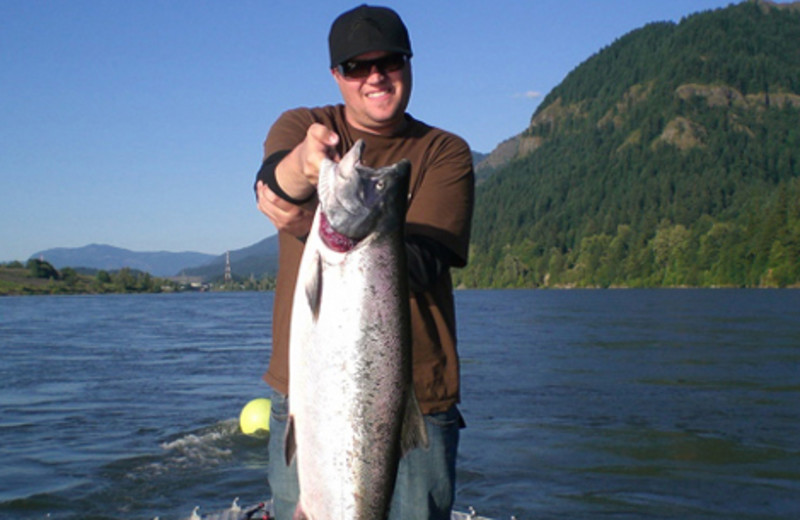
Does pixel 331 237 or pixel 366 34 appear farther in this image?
pixel 366 34

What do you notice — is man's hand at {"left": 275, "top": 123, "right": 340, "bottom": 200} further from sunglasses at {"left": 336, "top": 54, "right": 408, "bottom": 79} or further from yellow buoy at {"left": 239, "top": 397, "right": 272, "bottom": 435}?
yellow buoy at {"left": 239, "top": 397, "right": 272, "bottom": 435}

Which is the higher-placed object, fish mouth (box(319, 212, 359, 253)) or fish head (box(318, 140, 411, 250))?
fish head (box(318, 140, 411, 250))

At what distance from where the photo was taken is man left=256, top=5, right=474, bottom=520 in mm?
3678

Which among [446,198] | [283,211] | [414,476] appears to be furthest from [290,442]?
[446,198]

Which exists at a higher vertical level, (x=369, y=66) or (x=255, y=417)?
(x=369, y=66)

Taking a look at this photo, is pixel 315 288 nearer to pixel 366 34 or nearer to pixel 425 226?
pixel 425 226

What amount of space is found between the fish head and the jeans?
3.80 ft

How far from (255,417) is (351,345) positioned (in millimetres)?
13633

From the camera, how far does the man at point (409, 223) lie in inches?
145

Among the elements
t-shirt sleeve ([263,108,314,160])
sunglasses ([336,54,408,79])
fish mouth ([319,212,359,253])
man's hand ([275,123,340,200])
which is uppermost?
sunglasses ([336,54,408,79])

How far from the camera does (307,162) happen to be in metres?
3.07

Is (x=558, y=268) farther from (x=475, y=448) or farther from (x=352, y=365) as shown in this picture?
(x=352, y=365)

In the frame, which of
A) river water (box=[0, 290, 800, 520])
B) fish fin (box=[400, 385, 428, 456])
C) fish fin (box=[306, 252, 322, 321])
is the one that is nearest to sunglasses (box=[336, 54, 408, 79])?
fish fin (box=[306, 252, 322, 321])

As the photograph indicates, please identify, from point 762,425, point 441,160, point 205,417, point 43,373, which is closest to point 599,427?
point 762,425
